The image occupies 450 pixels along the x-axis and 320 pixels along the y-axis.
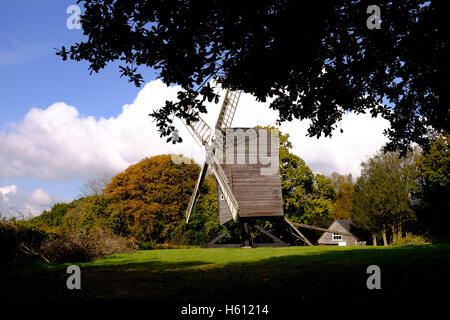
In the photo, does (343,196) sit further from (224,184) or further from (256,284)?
(256,284)

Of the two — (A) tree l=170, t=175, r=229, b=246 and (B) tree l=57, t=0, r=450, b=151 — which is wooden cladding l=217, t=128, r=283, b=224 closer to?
(A) tree l=170, t=175, r=229, b=246

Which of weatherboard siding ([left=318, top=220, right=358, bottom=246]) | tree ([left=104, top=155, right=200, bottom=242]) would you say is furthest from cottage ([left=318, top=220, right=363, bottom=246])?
tree ([left=104, top=155, right=200, bottom=242])

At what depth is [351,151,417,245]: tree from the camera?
3834 cm

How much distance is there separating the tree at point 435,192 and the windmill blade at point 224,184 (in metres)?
17.4

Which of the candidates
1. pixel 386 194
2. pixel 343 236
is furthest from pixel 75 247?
pixel 343 236

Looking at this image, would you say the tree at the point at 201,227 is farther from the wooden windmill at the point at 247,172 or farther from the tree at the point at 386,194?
the tree at the point at 386,194

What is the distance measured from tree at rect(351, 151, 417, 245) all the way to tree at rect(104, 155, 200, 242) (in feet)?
72.5

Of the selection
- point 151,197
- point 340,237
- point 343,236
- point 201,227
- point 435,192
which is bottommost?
point 340,237

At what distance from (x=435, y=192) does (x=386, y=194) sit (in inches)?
275

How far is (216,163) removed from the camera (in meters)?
25.8

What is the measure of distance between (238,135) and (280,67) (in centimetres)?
1869

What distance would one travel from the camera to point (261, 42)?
673cm

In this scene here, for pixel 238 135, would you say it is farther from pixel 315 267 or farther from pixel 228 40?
pixel 228 40
